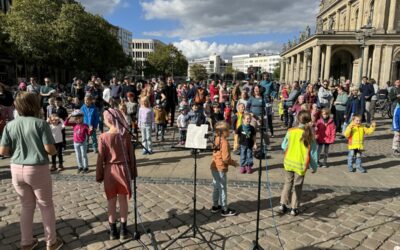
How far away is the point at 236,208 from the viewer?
5.16 m

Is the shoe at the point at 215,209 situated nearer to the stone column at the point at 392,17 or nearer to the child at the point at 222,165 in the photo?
the child at the point at 222,165

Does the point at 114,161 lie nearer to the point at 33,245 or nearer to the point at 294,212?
the point at 33,245

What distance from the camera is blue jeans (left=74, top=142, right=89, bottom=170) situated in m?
6.91

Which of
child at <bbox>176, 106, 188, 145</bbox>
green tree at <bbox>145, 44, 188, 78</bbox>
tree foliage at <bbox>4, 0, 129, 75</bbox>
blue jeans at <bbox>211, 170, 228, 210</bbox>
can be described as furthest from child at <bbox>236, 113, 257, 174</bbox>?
green tree at <bbox>145, 44, 188, 78</bbox>

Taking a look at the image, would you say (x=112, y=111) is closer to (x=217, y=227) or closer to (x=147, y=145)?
(x=217, y=227)

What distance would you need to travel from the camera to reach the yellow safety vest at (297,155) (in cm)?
476

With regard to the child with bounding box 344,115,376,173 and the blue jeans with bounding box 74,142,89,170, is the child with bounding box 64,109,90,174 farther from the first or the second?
the child with bounding box 344,115,376,173

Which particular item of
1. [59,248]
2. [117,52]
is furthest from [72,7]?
[59,248]

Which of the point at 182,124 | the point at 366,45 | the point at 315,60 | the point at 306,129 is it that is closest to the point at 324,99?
the point at 182,124

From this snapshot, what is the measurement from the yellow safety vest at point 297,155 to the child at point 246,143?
2155mm

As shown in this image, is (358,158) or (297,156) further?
(358,158)

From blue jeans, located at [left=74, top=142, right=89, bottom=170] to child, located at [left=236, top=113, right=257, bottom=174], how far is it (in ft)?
12.3

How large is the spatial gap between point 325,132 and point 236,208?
3.82 m

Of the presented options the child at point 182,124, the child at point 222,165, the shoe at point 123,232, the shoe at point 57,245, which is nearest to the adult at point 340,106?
the child at point 182,124
